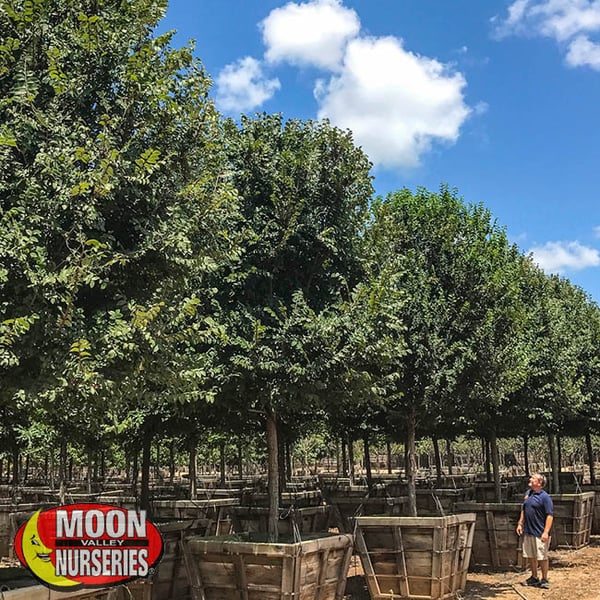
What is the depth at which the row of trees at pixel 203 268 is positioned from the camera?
575 cm

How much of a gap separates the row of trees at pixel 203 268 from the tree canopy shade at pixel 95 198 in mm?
21

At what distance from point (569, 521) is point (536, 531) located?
14.8ft

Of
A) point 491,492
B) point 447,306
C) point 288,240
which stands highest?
point 288,240

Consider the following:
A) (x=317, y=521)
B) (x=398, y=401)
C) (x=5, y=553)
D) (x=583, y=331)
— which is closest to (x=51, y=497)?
(x=5, y=553)

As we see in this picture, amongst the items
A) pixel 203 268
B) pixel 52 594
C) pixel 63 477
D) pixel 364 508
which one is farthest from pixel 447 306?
pixel 63 477

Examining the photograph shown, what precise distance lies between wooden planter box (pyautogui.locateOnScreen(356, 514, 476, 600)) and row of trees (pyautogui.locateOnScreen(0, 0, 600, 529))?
191 cm

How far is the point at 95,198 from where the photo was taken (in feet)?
19.1

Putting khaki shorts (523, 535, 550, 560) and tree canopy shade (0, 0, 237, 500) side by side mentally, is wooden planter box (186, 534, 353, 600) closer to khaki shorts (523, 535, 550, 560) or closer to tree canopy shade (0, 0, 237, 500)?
tree canopy shade (0, 0, 237, 500)

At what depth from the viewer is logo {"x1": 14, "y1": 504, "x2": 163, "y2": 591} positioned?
5.67 metres

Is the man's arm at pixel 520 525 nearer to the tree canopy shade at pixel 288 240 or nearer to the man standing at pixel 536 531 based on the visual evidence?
the man standing at pixel 536 531

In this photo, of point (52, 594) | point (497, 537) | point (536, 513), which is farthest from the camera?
point (497, 537)

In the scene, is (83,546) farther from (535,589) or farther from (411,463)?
(535,589)

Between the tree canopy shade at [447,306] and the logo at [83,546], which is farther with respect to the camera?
the tree canopy shade at [447,306]

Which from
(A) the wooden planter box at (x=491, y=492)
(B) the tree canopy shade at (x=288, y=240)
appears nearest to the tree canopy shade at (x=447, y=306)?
(B) the tree canopy shade at (x=288, y=240)
